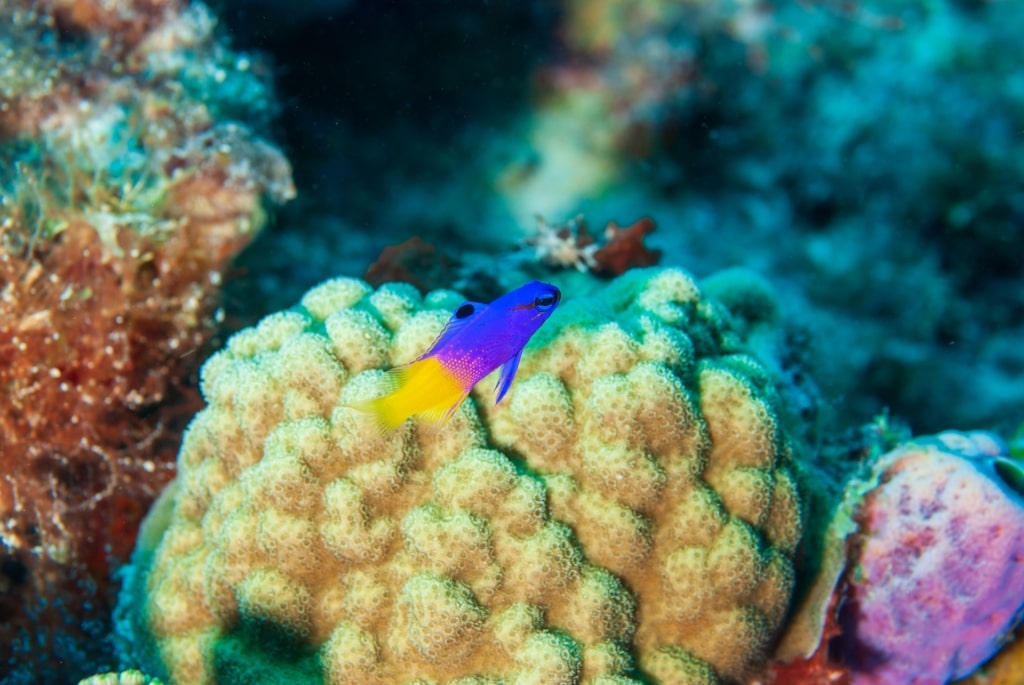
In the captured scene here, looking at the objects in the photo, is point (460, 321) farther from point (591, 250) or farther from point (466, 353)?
point (591, 250)

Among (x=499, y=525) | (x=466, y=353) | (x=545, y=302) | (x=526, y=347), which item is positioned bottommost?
(x=499, y=525)

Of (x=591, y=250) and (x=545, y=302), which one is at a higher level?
(x=591, y=250)

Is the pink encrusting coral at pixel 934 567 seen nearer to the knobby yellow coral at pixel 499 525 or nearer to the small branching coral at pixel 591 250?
the knobby yellow coral at pixel 499 525

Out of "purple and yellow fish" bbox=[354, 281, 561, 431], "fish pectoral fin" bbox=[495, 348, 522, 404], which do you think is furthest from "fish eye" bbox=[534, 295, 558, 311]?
"fish pectoral fin" bbox=[495, 348, 522, 404]

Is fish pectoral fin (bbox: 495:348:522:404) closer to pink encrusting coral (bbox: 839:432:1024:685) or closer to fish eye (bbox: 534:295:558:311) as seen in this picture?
fish eye (bbox: 534:295:558:311)

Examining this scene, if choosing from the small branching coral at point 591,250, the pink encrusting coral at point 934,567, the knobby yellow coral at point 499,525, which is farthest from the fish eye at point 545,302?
the small branching coral at point 591,250

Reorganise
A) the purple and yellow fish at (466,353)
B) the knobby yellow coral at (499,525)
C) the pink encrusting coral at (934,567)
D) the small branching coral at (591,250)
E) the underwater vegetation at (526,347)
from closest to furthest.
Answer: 1. the purple and yellow fish at (466,353)
2. the knobby yellow coral at (499,525)
3. the underwater vegetation at (526,347)
4. the pink encrusting coral at (934,567)
5. the small branching coral at (591,250)

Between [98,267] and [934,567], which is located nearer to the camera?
[934,567]

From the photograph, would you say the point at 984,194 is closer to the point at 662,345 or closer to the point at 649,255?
the point at 649,255

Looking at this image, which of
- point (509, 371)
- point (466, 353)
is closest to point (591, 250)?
point (509, 371)
